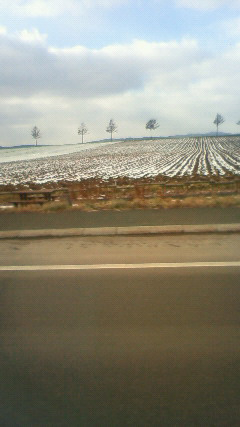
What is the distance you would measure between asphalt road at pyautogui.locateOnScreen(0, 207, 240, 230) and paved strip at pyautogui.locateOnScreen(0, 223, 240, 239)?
49cm

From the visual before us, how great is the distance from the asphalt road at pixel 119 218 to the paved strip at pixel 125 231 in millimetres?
486

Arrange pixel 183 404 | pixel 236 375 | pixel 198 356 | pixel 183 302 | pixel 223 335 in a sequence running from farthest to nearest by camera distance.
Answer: pixel 183 302 → pixel 223 335 → pixel 198 356 → pixel 236 375 → pixel 183 404

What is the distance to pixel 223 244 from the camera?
815 cm

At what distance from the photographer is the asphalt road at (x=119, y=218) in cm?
1027

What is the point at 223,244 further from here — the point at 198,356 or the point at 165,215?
the point at 198,356

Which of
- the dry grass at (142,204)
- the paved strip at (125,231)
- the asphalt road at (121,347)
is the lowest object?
the asphalt road at (121,347)

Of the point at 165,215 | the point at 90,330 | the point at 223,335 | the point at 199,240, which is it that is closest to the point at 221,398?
the point at 223,335

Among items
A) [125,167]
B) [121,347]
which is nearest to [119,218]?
[121,347]

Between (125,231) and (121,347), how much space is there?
18.2ft

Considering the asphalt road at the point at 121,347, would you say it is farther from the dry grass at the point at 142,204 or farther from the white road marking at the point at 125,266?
the dry grass at the point at 142,204

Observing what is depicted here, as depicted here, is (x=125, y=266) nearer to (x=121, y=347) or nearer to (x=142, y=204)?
(x=121, y=347)

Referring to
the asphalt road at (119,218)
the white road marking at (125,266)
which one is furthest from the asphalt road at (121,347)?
the asphalt road at (119,218)

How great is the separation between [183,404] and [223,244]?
544 centimetres

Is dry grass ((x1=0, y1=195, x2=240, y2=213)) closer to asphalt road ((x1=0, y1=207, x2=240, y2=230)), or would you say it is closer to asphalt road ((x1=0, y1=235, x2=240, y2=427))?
asphalt road ((x1=0, y1=207, x2=240, y2=230))
